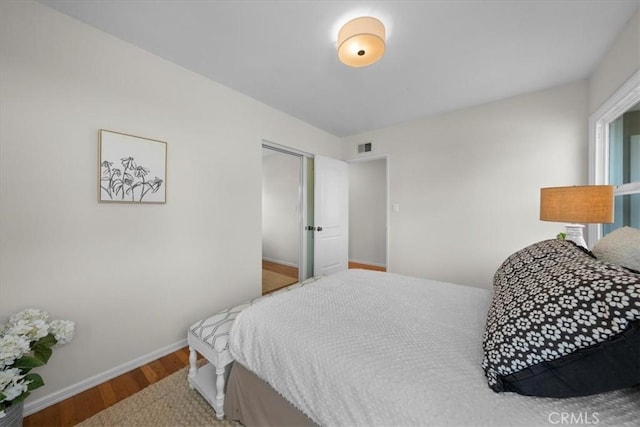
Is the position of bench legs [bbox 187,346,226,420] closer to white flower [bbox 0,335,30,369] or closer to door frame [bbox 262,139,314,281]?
white flower [bbox 0,335,30,369]

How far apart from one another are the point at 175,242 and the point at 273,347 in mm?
1486

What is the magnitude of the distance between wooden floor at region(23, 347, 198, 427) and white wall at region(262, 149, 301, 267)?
303cm

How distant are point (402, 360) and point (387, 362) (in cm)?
6

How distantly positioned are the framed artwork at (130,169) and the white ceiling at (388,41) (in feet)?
2.49

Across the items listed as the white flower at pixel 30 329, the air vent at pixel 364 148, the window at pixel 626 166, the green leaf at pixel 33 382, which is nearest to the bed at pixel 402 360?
the green leaf at pixel 33 382

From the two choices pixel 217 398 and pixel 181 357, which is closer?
pixel 217 398

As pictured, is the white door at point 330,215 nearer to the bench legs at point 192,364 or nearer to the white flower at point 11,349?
the bench legs at point 192,364

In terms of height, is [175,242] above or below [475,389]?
above

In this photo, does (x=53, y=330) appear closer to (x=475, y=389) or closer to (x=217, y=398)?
(x=217, y=398)

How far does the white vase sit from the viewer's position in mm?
1097

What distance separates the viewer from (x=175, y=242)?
6.73 feet

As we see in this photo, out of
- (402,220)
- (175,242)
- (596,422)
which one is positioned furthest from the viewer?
(402,220)

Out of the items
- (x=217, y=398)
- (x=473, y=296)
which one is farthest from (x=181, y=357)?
(x=473, y=296)

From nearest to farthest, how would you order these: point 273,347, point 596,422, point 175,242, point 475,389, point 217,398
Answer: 1. point 596,422
2. point 475,389
3. point 273,347
4. point 217,398
5. point 175,242
